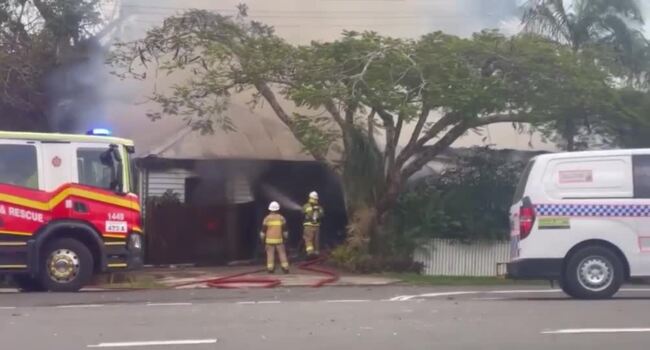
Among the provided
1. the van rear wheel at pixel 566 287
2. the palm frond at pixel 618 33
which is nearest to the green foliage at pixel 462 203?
the palm frond at pixel 618 33

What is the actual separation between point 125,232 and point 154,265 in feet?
22.9

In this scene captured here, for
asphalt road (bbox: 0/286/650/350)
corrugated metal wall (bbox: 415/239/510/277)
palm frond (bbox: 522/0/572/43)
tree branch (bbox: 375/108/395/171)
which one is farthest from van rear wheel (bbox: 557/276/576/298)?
palm frond (bbox: 522/0/572/43)

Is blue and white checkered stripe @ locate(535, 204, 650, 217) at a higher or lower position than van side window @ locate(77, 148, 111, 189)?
lower

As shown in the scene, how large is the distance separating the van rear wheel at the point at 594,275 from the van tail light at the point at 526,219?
2.16 ft

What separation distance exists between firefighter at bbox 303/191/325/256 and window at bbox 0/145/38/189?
7.61 metres

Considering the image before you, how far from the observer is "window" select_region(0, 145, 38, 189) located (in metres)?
17.6

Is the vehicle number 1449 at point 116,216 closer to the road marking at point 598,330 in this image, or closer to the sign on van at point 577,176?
the sign on van at point 577,176

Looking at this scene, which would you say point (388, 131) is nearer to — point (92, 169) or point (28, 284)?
point (92, 169)

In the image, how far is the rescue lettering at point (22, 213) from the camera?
17.6 m

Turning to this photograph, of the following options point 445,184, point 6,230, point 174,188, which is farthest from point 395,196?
point 6,230

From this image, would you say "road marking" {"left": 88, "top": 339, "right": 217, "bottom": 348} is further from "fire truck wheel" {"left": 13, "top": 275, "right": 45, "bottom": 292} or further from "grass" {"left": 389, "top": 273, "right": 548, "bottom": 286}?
"grass" {"left": 389, "top": 273, "right": 548, "bottom": 286}

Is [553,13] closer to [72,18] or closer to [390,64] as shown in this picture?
[390,64]

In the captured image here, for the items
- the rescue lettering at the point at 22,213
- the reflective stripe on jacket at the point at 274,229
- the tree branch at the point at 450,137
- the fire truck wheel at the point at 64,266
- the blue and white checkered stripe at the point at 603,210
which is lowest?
the fire truck wheel at the point at 64,266

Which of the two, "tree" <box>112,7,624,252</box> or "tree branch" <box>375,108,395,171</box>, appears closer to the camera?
"tree" <box>112,7,624,252</box>
